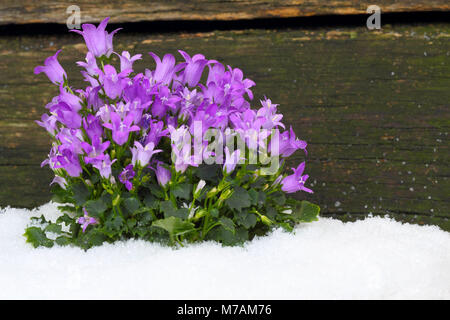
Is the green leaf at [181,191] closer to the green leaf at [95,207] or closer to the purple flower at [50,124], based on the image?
the green leaf at [95,207]

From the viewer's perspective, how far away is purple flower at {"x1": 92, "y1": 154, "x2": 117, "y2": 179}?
4.94 feet

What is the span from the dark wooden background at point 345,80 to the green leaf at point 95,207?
0.89 meters

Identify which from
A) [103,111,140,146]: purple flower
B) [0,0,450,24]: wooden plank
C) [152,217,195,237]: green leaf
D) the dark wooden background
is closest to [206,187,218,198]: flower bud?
[152,217,195,237]: green leaf

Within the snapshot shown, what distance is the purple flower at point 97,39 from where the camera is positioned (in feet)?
5.32

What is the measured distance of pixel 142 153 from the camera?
5.00 feet

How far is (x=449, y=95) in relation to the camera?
2164 mm

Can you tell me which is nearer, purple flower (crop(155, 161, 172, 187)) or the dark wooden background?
purple flower (crop(155, 161, 172, 187))

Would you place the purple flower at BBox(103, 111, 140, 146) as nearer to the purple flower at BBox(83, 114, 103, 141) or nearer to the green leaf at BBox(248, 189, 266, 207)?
the purple flower at BBox(83, 114, 103, 141)

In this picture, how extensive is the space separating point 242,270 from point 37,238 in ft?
2.57

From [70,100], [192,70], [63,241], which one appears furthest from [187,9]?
[63,241]

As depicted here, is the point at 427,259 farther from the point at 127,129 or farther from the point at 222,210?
the point at 127,129

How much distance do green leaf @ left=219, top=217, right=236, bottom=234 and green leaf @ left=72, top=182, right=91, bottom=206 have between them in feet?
1.55

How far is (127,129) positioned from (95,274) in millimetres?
454

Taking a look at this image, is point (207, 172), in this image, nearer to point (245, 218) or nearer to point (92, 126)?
point (245, 218)
